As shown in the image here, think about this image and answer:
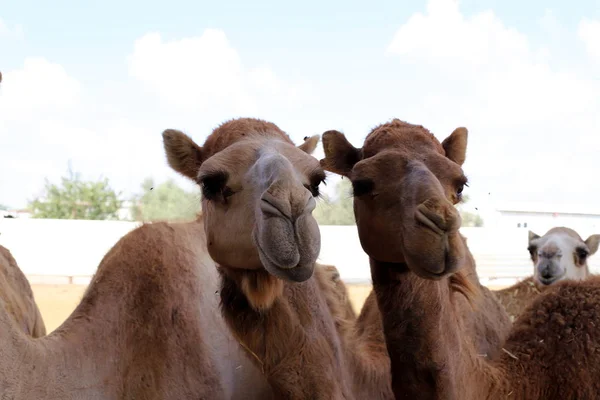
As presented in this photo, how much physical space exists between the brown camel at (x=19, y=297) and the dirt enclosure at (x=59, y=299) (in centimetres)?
677

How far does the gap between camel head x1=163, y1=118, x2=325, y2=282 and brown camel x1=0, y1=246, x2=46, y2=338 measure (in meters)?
2.38

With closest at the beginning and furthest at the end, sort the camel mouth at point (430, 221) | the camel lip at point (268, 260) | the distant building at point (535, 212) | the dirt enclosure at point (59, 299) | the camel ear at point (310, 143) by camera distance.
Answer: the camel lip at point (268, 260)
the camel mouth at point (430, 221)
the camel ear at point (310, 143)
the dirt enclosure at point (59, 299)
the distant building at point (535, 212)

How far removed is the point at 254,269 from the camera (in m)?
3.78

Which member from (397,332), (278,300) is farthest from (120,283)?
(397,332)

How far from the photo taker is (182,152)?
180 inches

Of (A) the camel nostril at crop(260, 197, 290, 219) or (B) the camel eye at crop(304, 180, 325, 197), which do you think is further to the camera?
(B) the camel eye at crop(304, 180, 325, 197)

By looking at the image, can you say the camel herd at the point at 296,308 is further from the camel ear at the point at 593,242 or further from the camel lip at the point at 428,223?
the camel ear at the point at 593,242

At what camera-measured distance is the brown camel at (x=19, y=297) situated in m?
5.87

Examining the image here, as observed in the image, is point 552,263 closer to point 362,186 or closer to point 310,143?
point 310,143

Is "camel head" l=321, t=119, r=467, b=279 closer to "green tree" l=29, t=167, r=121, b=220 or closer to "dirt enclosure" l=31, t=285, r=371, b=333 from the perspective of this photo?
"dirt enclosure" l=31, t=285, r=371, b=333

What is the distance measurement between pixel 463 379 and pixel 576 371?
76cm

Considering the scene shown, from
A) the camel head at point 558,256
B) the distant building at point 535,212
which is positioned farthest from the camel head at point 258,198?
the distant building at point 535,212

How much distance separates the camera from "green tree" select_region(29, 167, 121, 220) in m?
35.7

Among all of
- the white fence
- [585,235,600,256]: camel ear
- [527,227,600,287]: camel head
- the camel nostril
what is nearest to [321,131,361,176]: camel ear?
the camel nostril
